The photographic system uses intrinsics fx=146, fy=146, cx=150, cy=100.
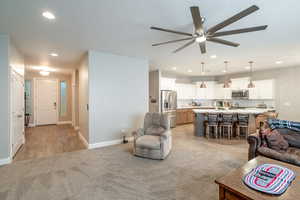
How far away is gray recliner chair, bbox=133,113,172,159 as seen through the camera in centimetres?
331

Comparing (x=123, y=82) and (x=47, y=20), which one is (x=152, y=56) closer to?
(x=123, y=82)

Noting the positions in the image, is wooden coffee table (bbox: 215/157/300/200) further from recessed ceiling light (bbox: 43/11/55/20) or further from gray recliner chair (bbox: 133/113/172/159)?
recessed ceiling light (bbox: 43/11/55/20)

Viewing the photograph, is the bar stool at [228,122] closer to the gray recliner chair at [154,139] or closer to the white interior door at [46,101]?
the gray recliner chair at [154,139]

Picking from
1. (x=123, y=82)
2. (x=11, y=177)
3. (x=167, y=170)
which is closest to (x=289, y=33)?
(x=167, y=170)

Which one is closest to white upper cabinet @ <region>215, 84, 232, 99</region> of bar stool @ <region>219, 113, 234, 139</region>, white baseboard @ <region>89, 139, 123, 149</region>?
bar stool @ <region>219, 113, 234, 139</region>

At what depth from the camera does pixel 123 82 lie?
4715 millimetres

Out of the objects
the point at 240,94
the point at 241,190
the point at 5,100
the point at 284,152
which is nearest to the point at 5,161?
the point at 5,100

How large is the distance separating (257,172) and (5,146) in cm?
464

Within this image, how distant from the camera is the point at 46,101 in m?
7.70

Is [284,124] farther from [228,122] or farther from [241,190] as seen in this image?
[241,190]

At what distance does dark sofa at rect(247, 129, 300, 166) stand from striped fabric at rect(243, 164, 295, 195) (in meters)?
0.90

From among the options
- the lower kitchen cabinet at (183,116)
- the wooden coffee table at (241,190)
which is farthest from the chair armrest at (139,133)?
the lower kitchen cabinet at (183,116)

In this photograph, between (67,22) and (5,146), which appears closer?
(67,22)

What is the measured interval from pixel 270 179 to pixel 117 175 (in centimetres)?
226
